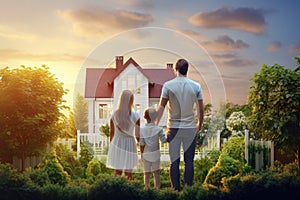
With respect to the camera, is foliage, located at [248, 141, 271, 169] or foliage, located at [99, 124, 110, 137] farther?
foliage, located at [248, 141, 271, 169]

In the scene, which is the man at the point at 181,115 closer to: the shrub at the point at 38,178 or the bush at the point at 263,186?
the bush at the point at 263,186

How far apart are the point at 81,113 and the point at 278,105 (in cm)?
331

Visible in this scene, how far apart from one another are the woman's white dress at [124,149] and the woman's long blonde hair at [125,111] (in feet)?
0.18

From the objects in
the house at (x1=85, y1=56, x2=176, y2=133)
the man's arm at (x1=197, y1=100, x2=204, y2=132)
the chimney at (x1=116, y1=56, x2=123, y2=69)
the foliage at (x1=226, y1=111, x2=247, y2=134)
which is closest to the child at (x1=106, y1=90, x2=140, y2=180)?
the man's arm at (x1=197, y1=100, x2=204, y2=132)

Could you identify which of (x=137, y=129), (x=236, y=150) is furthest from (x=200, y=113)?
(x=236, y=150)

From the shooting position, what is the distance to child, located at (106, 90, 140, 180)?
7.30 m

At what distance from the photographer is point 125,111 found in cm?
730

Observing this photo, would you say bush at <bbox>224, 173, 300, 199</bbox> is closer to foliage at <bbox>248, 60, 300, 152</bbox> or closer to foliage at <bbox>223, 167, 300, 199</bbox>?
foliage at <bbox>223, 167, 300, 199</bbox>

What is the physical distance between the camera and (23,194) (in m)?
6.70

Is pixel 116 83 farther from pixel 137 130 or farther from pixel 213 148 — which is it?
pixel 213 148

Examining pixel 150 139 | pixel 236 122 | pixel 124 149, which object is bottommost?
pixel 124 149

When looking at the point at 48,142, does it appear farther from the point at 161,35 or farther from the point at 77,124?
the point at 161,35

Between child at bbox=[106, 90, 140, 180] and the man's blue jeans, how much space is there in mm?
509

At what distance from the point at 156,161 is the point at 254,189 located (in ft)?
4.77
